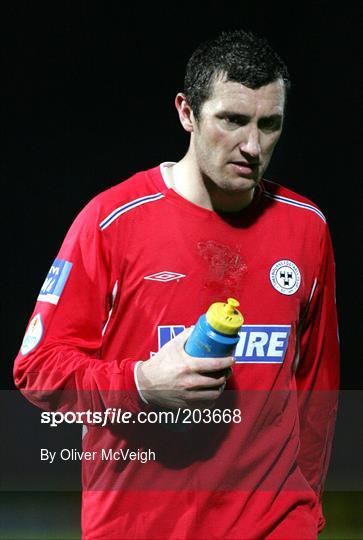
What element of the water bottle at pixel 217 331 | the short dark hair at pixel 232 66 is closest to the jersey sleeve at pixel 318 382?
the short dark hair at pixel 232 66

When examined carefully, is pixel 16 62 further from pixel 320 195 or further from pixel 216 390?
pixel 216 390

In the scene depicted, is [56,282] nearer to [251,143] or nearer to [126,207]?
[126,207]

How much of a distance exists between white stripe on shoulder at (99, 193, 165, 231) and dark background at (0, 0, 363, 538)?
171 cm

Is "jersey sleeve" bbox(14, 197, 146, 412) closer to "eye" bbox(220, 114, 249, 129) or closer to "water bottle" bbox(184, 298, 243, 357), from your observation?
"water bottle" bbox(184, 298, 243, 357)

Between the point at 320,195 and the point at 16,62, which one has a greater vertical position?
the point at 16,62

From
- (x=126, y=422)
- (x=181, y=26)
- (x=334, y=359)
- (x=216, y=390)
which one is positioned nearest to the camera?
(x=216, y=390)

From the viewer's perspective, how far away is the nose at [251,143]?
220 centimetres

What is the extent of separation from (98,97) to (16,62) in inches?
13.6

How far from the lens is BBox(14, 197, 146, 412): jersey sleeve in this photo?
2.17 metres

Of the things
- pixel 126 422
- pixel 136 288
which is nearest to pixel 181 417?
pixel 126 422

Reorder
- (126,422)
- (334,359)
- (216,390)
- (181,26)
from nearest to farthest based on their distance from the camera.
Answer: (216,390) < (126,422) < (334,359) < (181,26)

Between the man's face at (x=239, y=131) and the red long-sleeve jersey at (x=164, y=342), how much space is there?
144mm

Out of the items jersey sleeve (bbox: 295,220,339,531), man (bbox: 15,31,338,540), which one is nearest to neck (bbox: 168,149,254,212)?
man (bbox: 15,31,338,540)

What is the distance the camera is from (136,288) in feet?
7.51
